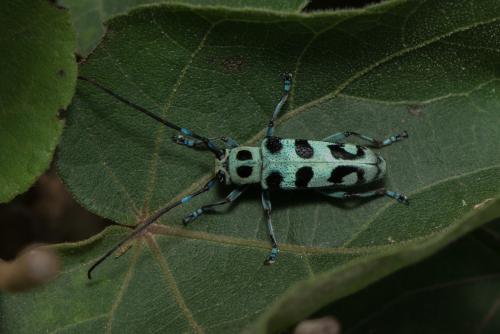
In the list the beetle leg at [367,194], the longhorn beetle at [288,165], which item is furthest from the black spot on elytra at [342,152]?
the beetle leg at [367,194]

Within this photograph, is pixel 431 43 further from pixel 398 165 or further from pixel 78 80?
pixel 78 80

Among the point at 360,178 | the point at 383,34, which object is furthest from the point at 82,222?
the point at 383,34

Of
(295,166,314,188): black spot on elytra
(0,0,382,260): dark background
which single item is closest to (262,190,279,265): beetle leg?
(295,166,314,188): black spot on elytra

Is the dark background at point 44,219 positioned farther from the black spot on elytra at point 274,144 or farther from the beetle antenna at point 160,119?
the beetle antenna at point 160,119

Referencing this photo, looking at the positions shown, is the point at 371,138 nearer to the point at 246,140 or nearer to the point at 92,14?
the point at 246,140

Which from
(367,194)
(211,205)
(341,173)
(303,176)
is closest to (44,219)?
(211,205)
